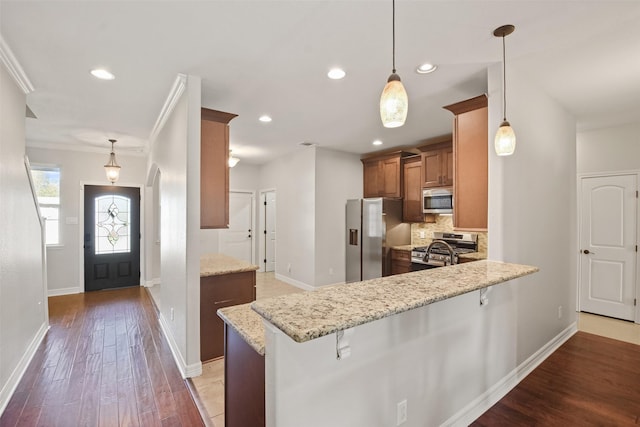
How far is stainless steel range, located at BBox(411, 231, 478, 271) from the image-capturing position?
13.9ft

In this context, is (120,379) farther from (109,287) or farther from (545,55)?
(545,55)

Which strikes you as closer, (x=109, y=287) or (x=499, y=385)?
(x=499, y=385)

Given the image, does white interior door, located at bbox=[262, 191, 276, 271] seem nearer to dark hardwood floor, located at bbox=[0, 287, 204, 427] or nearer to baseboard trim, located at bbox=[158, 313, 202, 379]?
dark hardwood floor, located at bbox=[0, 287, 204, 427]

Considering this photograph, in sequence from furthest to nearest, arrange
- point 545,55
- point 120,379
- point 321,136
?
1. point 321,136
2. point 120,379
3. point 545,55

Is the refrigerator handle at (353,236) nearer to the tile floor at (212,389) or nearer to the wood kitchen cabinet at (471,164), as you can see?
the wood kitchen cabinet at (471,164)

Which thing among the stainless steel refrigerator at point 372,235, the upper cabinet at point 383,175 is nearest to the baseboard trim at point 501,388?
the stainless steel refrigerator at point 372,235

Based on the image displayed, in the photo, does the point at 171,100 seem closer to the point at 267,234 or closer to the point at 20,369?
the point at 20,369

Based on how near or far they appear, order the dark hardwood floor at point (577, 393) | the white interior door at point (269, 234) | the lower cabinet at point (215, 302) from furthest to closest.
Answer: the white interior door at point (269, 234) → the lower cabinet at point (215, 302) → the dark hardwood floor at point (577, 393)

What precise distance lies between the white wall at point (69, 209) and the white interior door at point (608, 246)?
25.8 feet

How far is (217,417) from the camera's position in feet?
6.87

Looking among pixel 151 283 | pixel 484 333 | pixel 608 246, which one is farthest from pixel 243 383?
pixel 151 283

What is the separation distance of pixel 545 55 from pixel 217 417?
366 cm

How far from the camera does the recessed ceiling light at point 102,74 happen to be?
8.14 ft

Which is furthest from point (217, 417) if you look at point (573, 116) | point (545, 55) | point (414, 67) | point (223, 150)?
point (573, 116)
